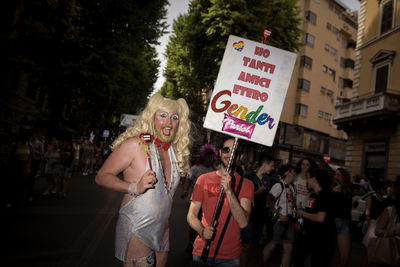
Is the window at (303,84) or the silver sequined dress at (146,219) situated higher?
the window at (303,84)

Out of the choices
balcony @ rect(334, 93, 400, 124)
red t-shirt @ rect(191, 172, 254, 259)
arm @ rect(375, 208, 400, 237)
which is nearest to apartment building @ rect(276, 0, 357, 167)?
balcony @ rect(334, 93, 400, 124)

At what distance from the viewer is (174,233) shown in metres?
7.02

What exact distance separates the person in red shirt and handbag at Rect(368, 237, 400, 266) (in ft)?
6.02

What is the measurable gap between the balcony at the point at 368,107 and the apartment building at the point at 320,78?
11.9 meters

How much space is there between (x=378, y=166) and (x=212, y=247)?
58.9ft

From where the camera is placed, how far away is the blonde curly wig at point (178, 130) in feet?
8.03

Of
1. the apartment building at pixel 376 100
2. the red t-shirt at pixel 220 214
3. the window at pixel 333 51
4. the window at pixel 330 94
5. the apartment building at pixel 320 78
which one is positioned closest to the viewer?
the red t-shirt at pixel 220 214

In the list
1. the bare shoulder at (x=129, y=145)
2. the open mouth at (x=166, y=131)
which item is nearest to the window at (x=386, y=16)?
the open mouth at (x=166, y=131)

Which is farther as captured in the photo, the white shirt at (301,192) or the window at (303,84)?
the window at (303,84)

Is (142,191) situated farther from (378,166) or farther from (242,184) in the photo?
(378,166)

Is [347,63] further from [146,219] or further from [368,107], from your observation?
[146,219]

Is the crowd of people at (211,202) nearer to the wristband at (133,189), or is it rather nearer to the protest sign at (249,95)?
the wristband at (133,189)

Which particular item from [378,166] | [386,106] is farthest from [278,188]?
[378,166]

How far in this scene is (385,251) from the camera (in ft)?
12.0
